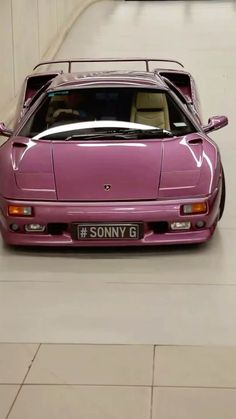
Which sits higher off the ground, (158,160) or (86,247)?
(158,160)

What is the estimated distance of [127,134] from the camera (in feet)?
18.2

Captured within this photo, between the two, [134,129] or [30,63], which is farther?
[30,63]

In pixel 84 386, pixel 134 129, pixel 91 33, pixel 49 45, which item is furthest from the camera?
pixel 91 33

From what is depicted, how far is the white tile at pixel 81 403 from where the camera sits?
3.04 m

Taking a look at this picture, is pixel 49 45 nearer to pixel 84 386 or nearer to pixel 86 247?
pixel 86 247

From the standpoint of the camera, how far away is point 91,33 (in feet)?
53.1

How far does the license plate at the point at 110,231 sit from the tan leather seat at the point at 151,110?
1066 mm

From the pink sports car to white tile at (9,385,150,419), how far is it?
1.84 meters

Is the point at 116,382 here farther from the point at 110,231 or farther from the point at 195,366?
the point at 110,231

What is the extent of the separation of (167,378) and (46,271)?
1732 millimetres

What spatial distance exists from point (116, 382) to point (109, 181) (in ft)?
6.57

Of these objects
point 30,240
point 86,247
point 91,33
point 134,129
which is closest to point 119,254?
point 86,247

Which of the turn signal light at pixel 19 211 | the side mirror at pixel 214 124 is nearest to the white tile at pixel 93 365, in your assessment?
the turn signal light at pixel 19 211

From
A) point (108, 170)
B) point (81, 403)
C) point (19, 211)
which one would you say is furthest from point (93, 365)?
point (108, 170)
